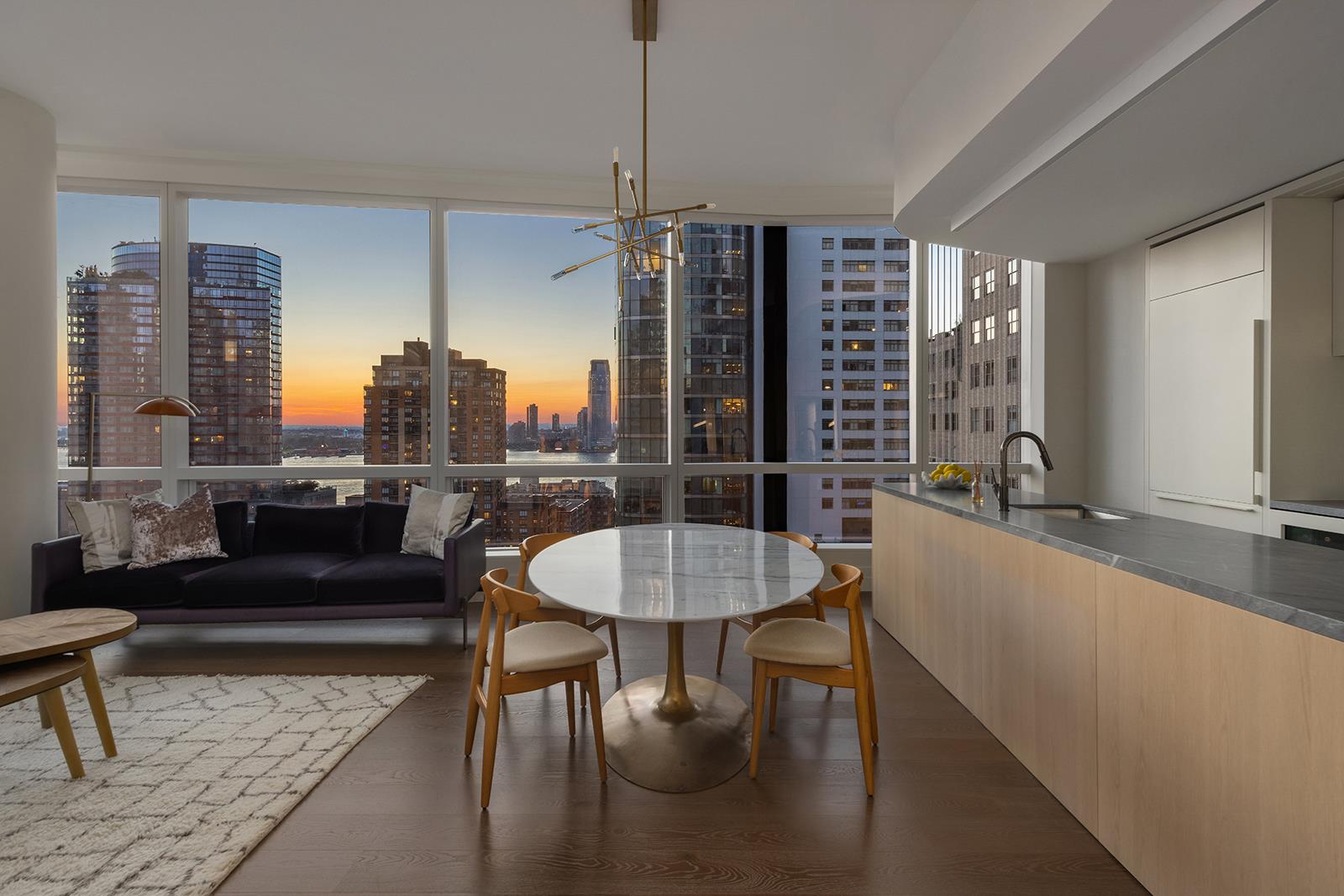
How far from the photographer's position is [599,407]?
521cm

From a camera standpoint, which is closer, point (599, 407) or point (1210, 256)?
point (1210, 256)

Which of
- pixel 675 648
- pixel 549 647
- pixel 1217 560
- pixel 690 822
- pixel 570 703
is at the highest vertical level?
pixel 1217 560

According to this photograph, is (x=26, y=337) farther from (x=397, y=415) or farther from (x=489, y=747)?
(x=489, y=747)

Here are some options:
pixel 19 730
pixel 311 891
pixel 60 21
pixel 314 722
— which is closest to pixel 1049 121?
pixel 311 891

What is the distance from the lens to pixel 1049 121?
269 centimetres

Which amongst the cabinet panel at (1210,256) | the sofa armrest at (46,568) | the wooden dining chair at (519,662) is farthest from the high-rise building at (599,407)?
the cabinet panel at (1210,256)

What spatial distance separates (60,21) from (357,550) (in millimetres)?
3088

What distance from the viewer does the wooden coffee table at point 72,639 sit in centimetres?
234

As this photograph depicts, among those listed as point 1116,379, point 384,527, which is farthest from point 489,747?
point 1116,379

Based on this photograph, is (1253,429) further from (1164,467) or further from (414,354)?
(414,354)

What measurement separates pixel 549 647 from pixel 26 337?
3.80 m

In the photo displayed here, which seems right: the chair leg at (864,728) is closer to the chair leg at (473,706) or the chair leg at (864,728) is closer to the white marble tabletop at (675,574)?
the white marble tabletop at (675,574)

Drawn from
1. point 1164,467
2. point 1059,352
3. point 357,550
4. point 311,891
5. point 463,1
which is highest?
point 463,1

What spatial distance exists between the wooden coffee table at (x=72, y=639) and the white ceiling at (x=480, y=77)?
2718 mm
